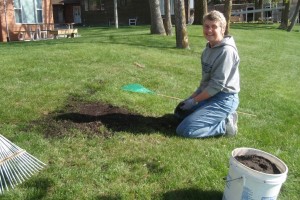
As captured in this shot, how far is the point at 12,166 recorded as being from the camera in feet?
12.5

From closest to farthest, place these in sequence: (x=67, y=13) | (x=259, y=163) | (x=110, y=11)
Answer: (x=259, y=163)
(x=110, y=11)
(x=67, y=13)

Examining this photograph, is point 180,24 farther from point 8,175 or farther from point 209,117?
point 8,175

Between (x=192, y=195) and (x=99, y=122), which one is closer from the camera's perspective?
(x=192, y=195)

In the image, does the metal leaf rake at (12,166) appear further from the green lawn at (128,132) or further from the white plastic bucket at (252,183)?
the white plastic bucket at (252,183)

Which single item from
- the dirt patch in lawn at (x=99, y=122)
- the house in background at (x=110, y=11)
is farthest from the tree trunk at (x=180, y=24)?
the house in background at (x=110, y=11)

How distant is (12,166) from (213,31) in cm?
285

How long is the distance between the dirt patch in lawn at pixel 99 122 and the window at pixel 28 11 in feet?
54.7

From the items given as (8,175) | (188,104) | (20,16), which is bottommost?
(8,175)

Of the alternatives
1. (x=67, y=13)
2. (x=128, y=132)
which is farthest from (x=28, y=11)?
(x=67, y=13)

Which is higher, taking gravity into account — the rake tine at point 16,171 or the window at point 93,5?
the window at point 93,5

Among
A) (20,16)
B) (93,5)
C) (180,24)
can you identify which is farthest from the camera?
(93,5)

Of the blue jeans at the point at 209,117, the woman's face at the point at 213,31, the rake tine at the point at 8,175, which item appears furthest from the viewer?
the blue jeans at the point at 209,117

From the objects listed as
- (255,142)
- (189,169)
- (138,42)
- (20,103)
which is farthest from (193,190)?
(138,42)

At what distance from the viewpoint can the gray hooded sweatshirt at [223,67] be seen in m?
4.91
